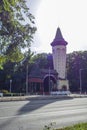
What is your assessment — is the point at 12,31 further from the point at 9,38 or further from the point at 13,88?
the point at 13,88

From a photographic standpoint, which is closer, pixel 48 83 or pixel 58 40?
pixel 48 83

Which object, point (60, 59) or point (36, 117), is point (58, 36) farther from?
point (36, 117)

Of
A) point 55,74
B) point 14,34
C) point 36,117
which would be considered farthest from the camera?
point 55,74

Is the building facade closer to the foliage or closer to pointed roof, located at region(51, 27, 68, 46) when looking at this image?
pointed roof, located at region(51, 27, 68, 46)

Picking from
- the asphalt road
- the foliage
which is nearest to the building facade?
the asphalt road

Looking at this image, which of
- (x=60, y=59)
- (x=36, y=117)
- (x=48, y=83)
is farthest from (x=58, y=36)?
(x=36, y=117)

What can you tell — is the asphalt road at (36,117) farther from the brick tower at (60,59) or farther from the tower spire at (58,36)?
the tower spire at (58,36)

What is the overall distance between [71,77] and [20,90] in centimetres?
2480

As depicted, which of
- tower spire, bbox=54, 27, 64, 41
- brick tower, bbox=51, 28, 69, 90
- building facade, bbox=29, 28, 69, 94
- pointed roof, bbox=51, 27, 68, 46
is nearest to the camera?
building facade, bbox=29, 28, 69, 94

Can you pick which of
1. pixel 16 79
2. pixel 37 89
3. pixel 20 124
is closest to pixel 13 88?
pixel 16 79

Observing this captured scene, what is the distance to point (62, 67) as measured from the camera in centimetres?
7994

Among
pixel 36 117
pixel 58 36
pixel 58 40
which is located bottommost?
pixel 36 117

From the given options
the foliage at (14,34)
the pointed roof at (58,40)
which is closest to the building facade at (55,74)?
the pointed roof at (58,40)

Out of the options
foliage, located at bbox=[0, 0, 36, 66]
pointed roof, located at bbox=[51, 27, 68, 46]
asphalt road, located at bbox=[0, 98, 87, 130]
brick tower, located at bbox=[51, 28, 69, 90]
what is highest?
pointed roof, located at bbox=[51, 27, 68, 46]
